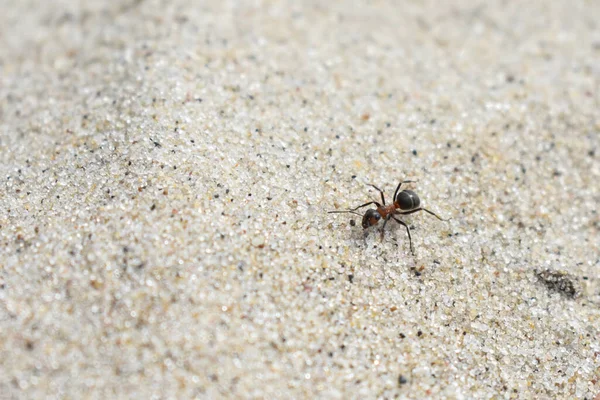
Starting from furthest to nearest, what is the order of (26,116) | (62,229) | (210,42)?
(210,42) → (26,116) → (62,229)

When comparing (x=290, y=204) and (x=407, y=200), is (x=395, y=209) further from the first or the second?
(x=290, y=204)

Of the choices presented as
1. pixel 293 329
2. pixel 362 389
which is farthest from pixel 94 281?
pixel 362 389

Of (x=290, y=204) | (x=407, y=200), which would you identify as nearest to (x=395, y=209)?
(x=407, y=200)

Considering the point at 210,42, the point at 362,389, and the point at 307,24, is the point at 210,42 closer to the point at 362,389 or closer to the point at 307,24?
the point at 307,24

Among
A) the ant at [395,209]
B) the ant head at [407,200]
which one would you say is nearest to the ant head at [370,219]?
the ant at [395,209]

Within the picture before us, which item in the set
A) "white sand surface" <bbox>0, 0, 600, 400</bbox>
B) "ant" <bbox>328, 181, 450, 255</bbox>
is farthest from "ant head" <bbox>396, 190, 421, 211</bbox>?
"white sand surface" <bbox>0, 0, 600, 400</bbox>

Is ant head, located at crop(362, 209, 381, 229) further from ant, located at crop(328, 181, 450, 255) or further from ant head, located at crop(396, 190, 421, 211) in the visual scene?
ant head, located at crop(396, 190, 421, 211)
